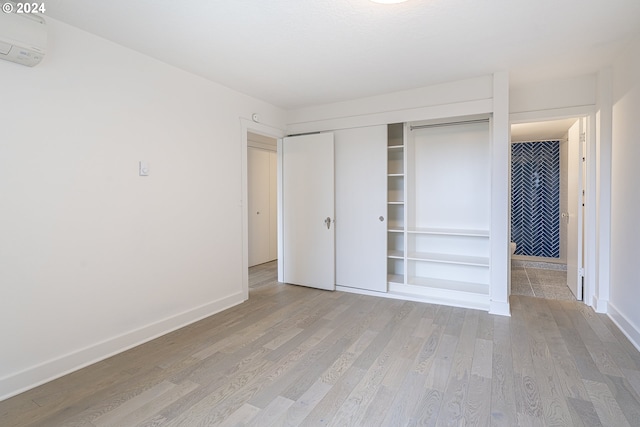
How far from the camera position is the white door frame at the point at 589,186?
3.42 m

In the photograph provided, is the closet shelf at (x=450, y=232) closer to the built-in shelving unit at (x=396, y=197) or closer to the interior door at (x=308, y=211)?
the built-in shelving unit at (x=396, y=197)

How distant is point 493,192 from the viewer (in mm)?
3268

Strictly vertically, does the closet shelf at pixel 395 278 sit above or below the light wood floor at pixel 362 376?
above

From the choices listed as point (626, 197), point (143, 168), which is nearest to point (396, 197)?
point (626, 197)

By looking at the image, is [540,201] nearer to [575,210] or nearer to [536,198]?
[536,198]

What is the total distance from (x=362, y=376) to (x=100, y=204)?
2320 mm

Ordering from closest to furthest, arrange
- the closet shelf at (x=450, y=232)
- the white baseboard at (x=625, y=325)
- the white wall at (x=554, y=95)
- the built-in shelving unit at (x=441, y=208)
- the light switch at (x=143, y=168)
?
the white baseboard at (x=625, y=325), the light switch at (x=143, y=168), the white wall at (x=554, y=95), the closet shelf at (x=450, y=232), the built-in shelving unit at (x=441, y=208)

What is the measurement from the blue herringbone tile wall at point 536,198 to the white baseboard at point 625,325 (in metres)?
3.48

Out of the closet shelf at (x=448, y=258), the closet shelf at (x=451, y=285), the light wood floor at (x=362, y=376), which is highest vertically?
the closet shelf at (x=448, y=258)

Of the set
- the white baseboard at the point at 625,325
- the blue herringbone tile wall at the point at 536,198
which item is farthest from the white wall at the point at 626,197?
the blue herringbone tile wall at the point at 536,198

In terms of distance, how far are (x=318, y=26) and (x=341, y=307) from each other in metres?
2.75

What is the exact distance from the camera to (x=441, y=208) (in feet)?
13.6

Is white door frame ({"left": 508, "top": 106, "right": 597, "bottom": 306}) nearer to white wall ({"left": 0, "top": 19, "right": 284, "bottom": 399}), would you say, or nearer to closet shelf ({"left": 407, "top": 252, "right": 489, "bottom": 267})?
closet shelf ({"left": 407, "top": 252, "right": 489, "bottom": 267})

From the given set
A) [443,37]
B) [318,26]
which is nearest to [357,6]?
[318,26]
